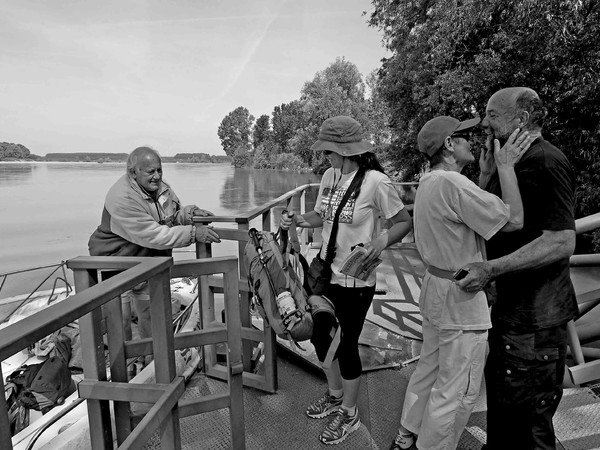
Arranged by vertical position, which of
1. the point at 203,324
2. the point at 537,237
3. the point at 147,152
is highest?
the point at 147,152

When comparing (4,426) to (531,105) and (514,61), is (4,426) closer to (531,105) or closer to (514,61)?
(531,105)

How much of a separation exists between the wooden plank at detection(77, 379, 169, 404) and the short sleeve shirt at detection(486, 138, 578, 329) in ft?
4.56

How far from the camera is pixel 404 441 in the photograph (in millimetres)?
2047

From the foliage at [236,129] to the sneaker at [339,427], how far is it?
357 ft

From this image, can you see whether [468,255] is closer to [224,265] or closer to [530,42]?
[224,265]

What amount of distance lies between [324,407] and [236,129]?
367ft

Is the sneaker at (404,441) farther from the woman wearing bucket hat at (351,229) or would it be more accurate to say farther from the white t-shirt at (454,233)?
the white t-shirt at (454,233)

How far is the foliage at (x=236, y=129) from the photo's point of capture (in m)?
109

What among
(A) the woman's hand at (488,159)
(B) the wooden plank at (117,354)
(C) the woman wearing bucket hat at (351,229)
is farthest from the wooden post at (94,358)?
(A) the woman's hand at (488,159)

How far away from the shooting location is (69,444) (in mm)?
2203

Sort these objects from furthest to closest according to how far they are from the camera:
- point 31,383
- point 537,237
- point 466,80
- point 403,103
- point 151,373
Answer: point 403,103, point 466,80, point 31,383, point 151,373, point 537,237

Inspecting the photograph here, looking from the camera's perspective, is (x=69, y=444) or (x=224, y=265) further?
(x=69, y=444)

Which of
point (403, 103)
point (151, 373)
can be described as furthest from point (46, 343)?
point (403, 103)

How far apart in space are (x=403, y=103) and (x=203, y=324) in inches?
564
